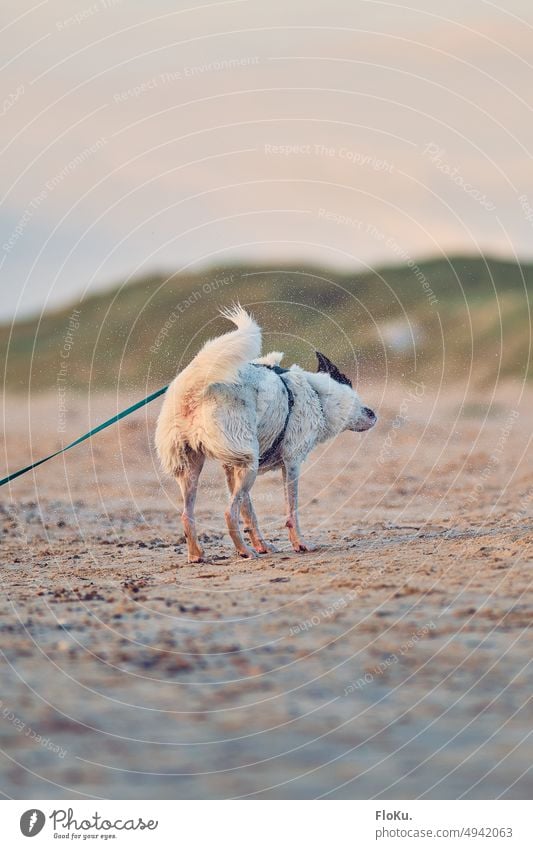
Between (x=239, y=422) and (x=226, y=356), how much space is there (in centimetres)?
91

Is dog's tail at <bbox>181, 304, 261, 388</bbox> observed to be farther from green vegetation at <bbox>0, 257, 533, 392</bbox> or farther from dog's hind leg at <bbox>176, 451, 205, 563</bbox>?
green vegetation at <bbox>0, 257, 533, 392</bbox>

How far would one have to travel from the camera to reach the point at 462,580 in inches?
549

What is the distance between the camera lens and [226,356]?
14828 millimetres

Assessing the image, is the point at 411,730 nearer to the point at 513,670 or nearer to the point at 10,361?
the point at 513,670

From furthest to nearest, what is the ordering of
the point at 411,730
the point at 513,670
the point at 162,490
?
the point at 162,490 → the point at 513,670 → the point at 411,730

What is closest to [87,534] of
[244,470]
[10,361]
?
[244,470]

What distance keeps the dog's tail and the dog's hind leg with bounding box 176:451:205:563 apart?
A: 1.10 meters

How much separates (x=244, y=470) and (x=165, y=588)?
198 cm

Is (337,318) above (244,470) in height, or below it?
above

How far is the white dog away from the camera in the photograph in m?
15.0

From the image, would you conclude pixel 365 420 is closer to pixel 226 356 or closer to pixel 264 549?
pixel 264 549

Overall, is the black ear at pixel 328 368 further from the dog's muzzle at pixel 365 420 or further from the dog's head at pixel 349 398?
the dog's muzzle at pixel 365 420

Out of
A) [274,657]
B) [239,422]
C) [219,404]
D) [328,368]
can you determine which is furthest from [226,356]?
[274,657]
